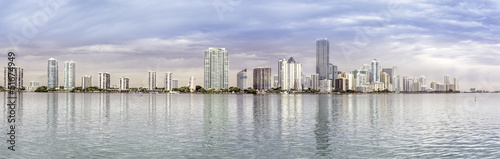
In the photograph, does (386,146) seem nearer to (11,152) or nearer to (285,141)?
(285,141)

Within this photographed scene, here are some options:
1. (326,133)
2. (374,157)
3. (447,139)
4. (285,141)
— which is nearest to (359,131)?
(326,133)

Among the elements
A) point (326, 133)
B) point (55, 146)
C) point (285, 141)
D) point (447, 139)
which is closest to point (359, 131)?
point (326, 133)

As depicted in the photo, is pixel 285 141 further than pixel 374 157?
Yes

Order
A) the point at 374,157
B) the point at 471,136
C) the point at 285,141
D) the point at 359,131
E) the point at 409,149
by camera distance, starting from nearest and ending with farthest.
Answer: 1. the point at 374,157
2. the point at 409,149
3. the point at 285,141
4. the point at 471,136
5. the point at 359,131

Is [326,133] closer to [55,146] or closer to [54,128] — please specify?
[55,146]

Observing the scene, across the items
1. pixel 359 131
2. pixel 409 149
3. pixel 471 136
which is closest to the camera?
pixel 409 149

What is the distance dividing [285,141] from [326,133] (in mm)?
9845

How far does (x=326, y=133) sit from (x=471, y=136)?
1853 cm

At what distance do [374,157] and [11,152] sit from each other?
3380cm

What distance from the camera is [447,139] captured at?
153ft

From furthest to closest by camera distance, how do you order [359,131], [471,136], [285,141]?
[359,131]
[471,136]
[285,141]

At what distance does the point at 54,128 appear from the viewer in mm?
54406

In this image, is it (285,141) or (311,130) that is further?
(311,130)

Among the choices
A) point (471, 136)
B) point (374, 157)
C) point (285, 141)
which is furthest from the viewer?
point (471, 136)
